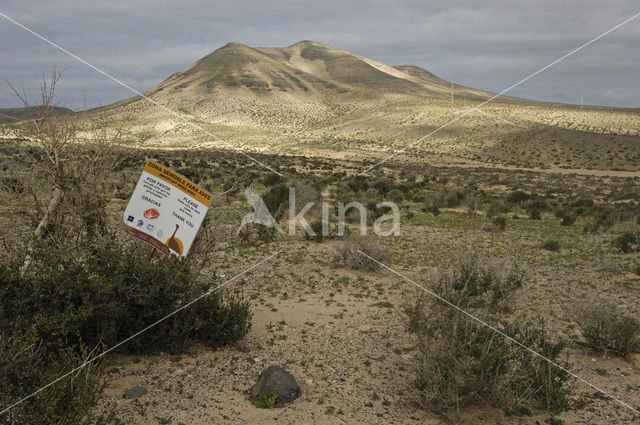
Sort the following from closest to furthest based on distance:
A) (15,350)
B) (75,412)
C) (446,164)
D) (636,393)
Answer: (75,412)
(15,350)
(636,393)
(446,164)

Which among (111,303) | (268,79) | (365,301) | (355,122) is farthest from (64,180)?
(268,79)

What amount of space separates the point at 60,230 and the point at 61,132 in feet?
4.52

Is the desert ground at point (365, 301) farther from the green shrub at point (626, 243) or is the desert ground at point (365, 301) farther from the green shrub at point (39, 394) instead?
the green shrub at point (39, 394)

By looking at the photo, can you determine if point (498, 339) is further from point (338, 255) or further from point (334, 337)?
point (338, 255)

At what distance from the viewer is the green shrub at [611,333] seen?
260 inches

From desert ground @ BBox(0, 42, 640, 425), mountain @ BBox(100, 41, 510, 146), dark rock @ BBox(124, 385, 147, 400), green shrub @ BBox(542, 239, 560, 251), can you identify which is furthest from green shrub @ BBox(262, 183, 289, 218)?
mountain @ BBox(100, 41, 510, 146)

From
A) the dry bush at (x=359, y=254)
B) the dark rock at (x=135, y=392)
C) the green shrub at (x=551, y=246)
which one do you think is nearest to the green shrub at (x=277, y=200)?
the dry bush at (x=359, y=254)

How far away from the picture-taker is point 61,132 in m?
6.31

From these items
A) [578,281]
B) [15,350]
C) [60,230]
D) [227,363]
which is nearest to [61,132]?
[60,230]

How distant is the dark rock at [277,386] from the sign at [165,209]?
76.7 inches

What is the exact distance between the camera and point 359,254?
10.8 m

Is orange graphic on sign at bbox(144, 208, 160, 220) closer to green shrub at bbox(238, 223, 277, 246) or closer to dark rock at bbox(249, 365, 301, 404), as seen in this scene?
dark rock at bbox(249, 365, 301, 404)

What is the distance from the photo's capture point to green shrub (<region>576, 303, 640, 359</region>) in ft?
21.7

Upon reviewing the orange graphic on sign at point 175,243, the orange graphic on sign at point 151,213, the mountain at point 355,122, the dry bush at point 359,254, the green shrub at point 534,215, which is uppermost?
the mountain at point 355,122
